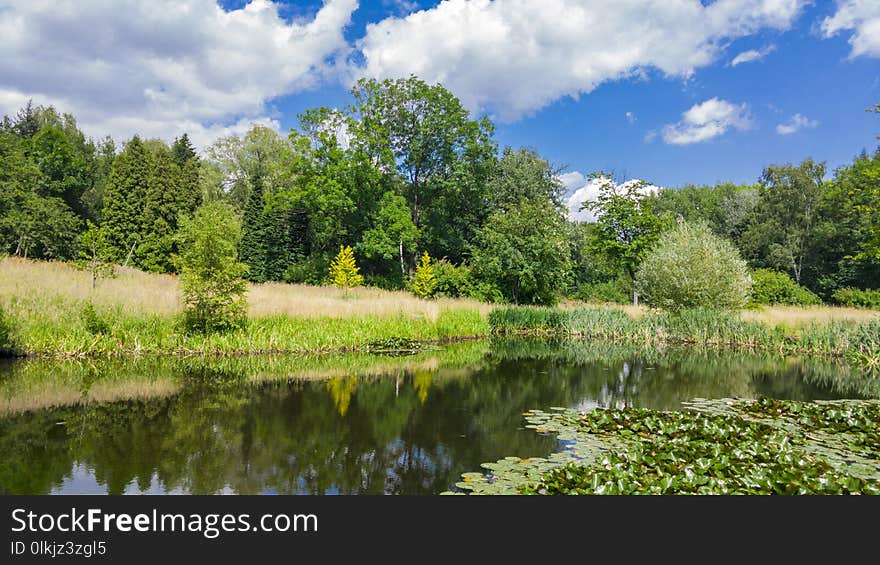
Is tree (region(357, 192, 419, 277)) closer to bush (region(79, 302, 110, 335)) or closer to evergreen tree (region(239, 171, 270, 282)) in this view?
evergreen tree (region(239, 171, 270, 282))

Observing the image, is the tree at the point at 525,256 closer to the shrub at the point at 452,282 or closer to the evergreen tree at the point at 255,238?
the shrub at the point at 452,282

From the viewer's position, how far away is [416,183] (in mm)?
42594

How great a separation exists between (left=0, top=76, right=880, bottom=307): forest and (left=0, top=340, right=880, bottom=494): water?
1668cm

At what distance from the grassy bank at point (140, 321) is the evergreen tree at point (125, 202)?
1962 cm

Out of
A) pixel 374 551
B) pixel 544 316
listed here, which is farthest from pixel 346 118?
pixel 374 551

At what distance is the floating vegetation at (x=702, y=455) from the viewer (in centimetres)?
514

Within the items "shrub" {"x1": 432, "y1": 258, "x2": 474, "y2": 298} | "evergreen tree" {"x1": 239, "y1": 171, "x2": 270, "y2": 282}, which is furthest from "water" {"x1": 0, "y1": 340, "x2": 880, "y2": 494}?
"evergreen tree" {"x1": 239, "y1": 171, "x2": 270, "y2": 282}

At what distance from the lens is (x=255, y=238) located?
40.8 metres

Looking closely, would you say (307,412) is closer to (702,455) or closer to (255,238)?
(702,455)

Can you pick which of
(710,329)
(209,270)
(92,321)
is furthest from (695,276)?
(92,321)

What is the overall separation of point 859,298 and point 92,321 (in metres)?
47.0

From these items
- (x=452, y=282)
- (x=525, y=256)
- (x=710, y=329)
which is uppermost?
(x=525, y=256)

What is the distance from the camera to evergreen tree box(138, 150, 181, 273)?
36.0m

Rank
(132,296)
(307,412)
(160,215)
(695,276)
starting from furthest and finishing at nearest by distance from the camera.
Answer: (160,215) → (695,276) → (132,296) → (307,412)
